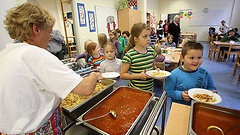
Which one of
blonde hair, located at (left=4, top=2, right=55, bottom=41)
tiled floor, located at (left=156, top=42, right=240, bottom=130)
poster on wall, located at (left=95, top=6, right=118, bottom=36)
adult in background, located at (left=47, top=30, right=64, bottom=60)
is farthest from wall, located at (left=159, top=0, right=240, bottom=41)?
blonde hair, located at (left=4, top=2, right=55, bottom=41)

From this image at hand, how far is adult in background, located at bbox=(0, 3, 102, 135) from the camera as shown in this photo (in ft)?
1.65

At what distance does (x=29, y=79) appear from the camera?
51 centimetres

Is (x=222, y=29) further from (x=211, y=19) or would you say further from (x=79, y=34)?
(x=79, y=34)

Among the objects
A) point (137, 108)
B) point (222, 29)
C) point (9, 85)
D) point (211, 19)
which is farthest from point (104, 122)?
point (211, 19)

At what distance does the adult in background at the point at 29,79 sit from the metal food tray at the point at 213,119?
533 millimetres

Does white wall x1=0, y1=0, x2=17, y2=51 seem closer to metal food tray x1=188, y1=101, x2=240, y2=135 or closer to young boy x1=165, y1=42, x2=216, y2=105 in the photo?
young boy x1=165, y1=42, x2=216, y2=105

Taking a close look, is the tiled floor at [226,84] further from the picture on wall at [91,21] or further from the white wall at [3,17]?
the picture on wall at [91,21]

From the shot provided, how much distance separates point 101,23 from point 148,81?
3.55 m

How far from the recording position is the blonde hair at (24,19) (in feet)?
1.82

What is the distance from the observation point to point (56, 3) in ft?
18.9

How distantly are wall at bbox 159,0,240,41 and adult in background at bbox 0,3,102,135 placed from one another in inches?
427

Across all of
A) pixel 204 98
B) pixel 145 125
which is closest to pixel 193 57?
pixel 204 98

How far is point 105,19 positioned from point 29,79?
436 cm

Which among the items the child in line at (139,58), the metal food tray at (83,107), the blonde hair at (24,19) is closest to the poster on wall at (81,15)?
the child in line at (139,58)
